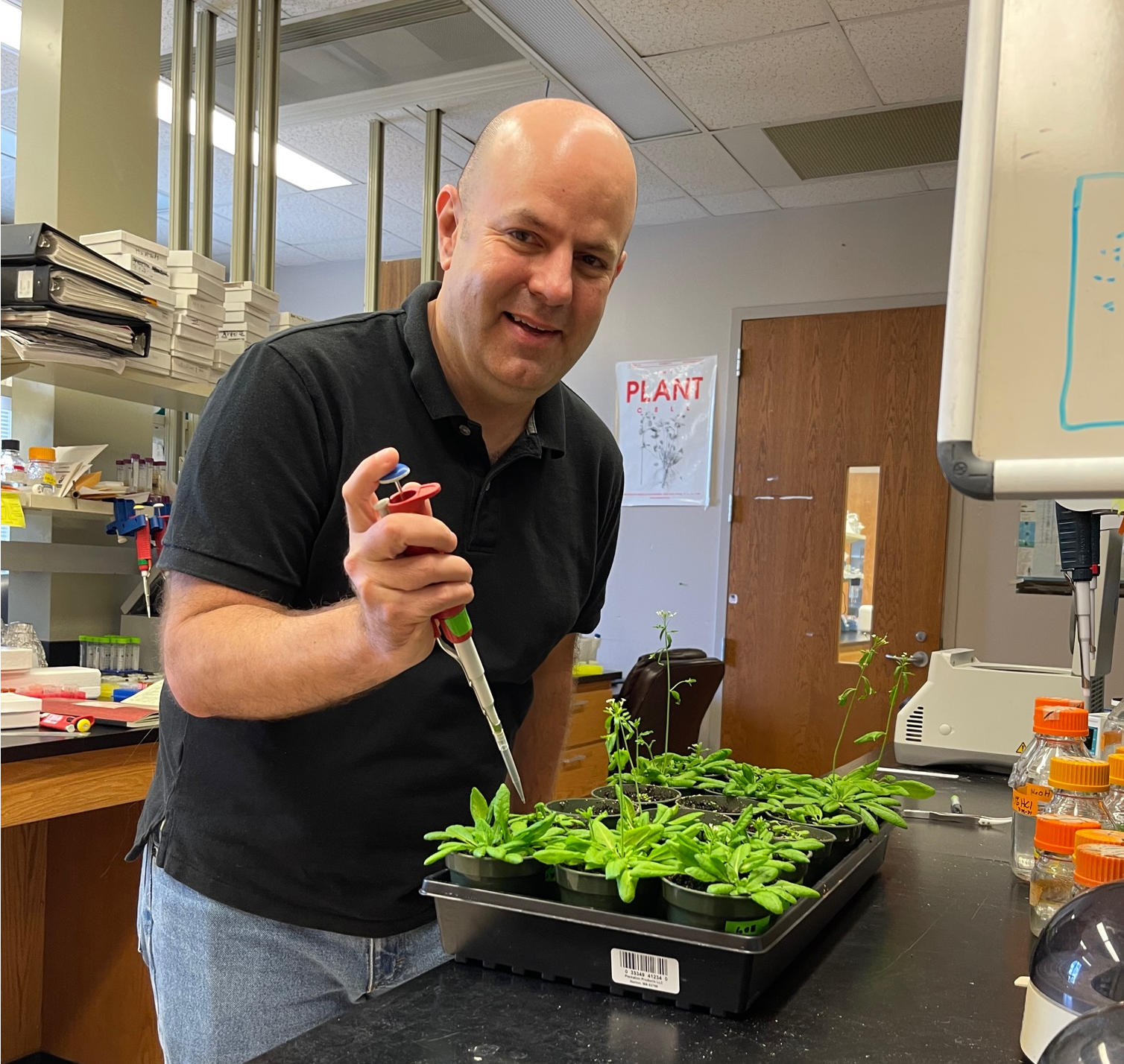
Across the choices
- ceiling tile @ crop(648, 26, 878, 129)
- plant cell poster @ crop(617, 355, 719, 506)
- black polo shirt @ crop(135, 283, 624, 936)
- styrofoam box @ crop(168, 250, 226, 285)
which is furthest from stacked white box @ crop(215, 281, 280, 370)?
plant cell poster @ crop(617, 355, 719, 506)

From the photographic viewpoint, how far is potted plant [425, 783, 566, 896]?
0.85m

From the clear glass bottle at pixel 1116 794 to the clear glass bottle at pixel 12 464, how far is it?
7.74 feet

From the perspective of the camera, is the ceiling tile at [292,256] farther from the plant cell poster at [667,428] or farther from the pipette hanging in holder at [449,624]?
the pipette hanging in holder at [449,624]

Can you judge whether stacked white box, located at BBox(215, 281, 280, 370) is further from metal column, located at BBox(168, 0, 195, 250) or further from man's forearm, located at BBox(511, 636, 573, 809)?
man's forearm, located at BBox(511, 636, 573, 809)

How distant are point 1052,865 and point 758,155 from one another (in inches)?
143

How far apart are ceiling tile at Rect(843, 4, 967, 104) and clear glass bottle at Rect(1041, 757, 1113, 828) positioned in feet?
8.40

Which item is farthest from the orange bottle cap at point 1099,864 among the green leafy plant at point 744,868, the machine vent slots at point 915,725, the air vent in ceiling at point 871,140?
the air vent in ceiling at point 871,140

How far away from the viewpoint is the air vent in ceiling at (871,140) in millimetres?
3703

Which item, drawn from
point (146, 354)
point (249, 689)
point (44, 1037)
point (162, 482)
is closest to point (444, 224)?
point (249, 689)

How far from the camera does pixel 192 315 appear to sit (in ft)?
9.00

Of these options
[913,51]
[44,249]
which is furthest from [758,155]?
[44,249]

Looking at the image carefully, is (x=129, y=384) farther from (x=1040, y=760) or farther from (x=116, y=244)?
(x=1040, y=760)

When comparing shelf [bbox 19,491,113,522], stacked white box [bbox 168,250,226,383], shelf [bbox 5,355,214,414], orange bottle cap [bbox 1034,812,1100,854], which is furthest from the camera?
stacked white box [bbox 168,250,226,383]

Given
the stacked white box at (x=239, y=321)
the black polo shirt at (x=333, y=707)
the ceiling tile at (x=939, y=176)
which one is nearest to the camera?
the black polo shirt at (x=333, y=707)
